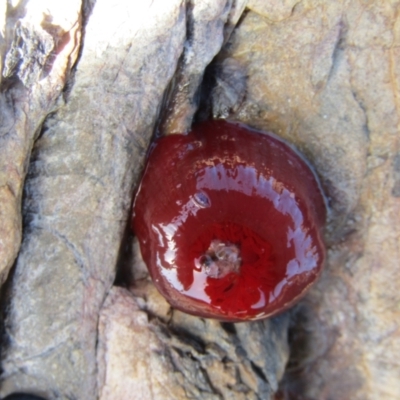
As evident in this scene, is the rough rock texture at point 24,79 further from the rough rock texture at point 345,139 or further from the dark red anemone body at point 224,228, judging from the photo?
the rough rock texture at point 345,139

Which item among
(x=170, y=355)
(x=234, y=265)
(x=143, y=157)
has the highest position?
(x=143, y=157)

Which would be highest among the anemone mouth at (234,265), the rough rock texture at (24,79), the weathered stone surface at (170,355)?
the rough rock texture at (24,79)

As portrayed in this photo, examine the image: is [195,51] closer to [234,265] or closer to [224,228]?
[224,228]

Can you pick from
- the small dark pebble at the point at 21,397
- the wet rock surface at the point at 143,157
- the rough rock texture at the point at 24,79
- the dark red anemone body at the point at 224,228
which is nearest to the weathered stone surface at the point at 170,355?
the wet rock surface at the point at 143,157

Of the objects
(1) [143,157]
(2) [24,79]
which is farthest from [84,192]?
(2) [24,79]

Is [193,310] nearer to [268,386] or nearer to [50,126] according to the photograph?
[268,386]

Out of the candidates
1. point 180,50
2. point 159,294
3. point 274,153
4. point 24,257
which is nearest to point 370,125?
point 274,153
